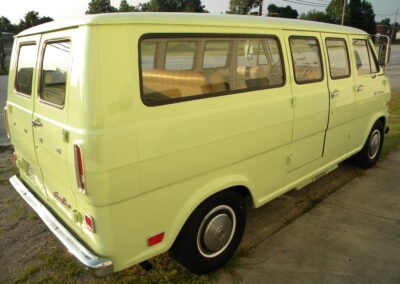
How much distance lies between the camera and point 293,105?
10.3 feet

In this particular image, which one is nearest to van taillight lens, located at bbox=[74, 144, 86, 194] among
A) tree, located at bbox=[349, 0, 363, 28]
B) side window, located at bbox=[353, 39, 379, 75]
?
side window, located at bbox=[353, 39, 379, 75]

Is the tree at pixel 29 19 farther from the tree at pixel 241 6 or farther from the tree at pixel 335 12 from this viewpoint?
the tree at pixel 335 12

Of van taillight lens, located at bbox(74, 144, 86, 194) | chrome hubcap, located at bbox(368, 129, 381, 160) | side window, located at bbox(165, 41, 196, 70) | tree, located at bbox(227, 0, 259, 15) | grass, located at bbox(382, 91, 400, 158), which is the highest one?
tree, located at bbox(227, 0, 259, 15)

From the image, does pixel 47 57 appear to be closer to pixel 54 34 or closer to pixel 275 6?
pixel 54 34

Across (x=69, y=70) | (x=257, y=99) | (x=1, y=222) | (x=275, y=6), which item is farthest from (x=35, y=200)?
(x=275, y=6)

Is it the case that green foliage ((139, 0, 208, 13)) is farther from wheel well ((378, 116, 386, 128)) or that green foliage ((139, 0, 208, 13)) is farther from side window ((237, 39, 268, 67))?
side window ((237, 39, 268, 67))

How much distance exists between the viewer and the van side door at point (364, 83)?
4.21 meters

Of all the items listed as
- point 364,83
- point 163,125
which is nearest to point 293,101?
point 163,125

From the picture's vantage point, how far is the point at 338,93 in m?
3.76

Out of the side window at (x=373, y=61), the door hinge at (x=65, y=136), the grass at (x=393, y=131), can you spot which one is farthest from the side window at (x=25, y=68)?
the grass at (x=393, y=131)

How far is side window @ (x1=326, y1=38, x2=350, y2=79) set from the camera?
12.2 feet

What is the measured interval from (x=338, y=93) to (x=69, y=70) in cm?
288

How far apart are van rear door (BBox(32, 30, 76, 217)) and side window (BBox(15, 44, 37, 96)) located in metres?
0.24

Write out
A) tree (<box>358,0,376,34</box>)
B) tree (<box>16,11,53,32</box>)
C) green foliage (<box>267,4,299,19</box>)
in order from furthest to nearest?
tree (<box>358,0,376,34</box>) → green foliage (<box>267,4,299,19</box>) → tree (<box>16,11,53,32</box>)
